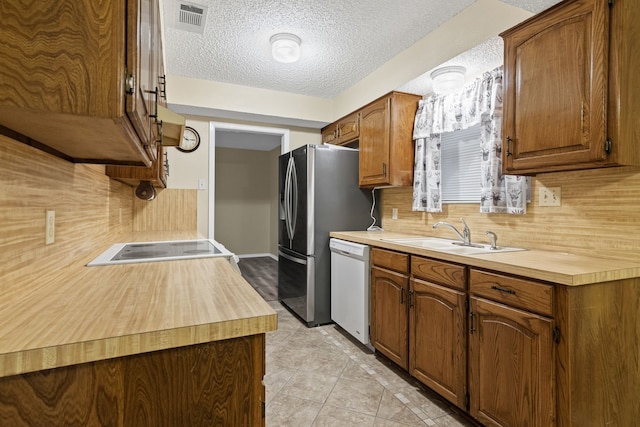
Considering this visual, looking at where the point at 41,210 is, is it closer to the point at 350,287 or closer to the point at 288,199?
the point at 350,287

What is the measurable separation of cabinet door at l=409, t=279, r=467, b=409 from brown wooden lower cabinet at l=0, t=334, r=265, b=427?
1.25m

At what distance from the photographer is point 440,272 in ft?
6.01

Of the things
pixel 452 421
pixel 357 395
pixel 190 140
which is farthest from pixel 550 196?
pixel 190 140

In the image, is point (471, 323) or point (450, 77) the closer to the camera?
point (471, 323)

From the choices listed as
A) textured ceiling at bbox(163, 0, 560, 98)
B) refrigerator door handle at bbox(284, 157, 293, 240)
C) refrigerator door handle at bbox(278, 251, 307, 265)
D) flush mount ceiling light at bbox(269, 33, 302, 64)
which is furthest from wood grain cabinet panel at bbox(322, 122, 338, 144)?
refrigerator door handle at bbox(278, 251, 307, 265)

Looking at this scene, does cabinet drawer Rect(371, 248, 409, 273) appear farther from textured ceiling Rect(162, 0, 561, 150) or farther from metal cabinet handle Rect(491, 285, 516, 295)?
textured ceiling Rect(162, 0, 561, 150)

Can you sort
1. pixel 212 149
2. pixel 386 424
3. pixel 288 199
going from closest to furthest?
pixel 386 424 → pixel 288 199 → pixel 212 149

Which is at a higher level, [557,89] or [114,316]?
[557,89]

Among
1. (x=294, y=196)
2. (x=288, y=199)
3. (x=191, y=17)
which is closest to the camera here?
(x=191, y=17)

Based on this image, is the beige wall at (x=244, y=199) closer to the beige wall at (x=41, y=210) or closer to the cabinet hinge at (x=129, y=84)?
the beige wall at (x=41, y=210)

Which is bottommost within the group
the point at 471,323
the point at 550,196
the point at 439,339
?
the point at 439,339

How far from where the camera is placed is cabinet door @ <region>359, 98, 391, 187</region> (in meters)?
2.84

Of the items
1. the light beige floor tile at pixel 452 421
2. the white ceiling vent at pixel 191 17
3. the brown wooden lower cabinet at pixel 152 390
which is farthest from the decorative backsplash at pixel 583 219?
the white ceiling vent at pixel 191 17

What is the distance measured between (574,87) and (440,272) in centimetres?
108
